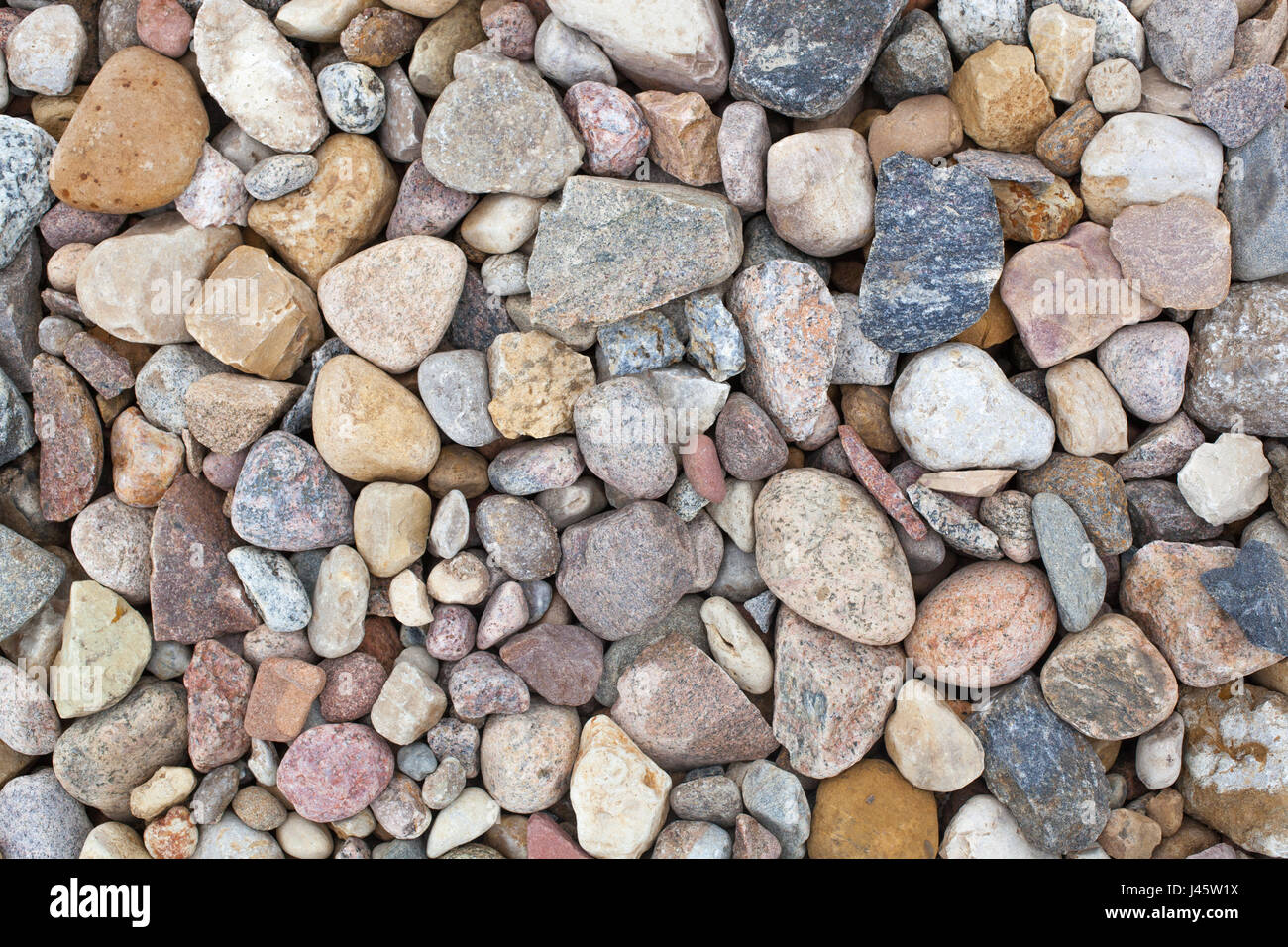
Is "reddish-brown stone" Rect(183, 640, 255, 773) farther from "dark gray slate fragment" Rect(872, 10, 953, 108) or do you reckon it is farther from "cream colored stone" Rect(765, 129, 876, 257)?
"dark gray slate fragment" Rect(872, 10, 953, 108)

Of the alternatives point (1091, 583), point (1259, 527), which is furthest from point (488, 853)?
point (1259, 527)

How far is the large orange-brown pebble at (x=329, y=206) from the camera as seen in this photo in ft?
8.23

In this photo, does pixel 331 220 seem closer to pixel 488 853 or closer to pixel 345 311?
pixel 345 311

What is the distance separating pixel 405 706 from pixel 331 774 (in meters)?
0.27

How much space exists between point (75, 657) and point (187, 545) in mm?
421

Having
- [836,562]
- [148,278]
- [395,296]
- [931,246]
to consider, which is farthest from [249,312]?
[931,246]

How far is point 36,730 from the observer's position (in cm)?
249

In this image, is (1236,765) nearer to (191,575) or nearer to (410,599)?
(410,599)

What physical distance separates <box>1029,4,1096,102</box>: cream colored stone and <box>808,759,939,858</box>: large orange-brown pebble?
79.4 inches

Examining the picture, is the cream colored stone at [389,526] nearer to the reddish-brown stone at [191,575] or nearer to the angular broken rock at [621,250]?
the reddish-brown stone at [191,575]

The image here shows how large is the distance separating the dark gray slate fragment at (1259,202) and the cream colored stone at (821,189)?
101 centimetres

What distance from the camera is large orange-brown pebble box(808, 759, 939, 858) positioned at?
94.6 inches

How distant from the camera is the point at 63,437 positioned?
2.51 metres

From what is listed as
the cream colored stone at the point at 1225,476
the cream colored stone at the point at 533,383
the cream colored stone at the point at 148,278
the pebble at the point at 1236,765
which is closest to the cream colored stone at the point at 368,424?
the cream colored stone at the point at 533,383
